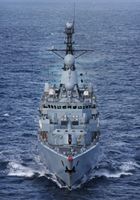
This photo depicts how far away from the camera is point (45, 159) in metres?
91.4

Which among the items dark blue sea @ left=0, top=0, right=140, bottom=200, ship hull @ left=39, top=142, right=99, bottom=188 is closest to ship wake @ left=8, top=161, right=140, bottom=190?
dark blue sea @ left=0, top=0, right=140, bottom=200

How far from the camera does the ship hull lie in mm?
84812

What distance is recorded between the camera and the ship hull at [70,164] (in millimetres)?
84812

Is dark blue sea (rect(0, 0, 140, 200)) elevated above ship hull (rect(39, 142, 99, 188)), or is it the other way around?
ship hull (rect(39, 142, 99, 188))

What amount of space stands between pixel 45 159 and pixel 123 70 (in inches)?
3074

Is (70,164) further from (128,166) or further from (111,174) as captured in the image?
(128,166)

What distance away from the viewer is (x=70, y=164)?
84.4 m

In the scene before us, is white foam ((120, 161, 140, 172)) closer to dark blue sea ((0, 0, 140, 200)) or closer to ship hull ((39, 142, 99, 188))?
dark blue sea ((0, 0, 140, 200))

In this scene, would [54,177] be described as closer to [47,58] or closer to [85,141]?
[85,141]

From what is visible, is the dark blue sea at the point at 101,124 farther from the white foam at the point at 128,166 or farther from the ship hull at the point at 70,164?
the ship hull at the point at 70,164

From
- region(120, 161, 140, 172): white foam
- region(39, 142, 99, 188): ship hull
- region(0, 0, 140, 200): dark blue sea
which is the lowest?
region(0, 0, 140, 200): dark blue sea

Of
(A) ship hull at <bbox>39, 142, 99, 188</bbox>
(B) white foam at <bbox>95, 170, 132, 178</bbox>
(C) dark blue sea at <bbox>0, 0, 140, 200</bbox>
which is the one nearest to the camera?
(A) ship hull at <bbox>39, 142, 99, 188</bbox>

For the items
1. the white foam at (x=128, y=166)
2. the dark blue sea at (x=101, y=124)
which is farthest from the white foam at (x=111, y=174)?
the white foam at (x=128, y=166)

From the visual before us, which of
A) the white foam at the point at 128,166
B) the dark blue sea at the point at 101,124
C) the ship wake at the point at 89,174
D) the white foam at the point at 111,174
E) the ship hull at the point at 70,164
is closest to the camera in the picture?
the ship hull at the point at 70,164
